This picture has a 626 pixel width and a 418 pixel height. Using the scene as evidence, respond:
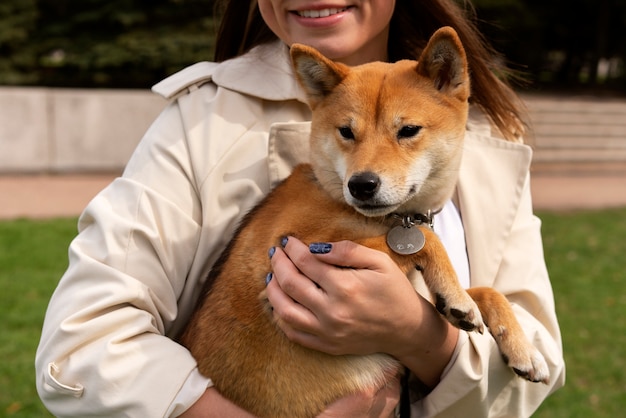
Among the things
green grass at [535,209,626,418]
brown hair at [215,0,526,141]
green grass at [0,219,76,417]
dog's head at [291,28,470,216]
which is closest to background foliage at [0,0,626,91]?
green grass at [535,209,626,418]

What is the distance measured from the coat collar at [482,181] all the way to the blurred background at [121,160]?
1.43 ft

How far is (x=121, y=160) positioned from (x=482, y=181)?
10.8 m

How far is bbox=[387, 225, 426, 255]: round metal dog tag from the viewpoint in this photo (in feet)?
7.80

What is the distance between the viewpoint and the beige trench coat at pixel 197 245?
7.20 ft

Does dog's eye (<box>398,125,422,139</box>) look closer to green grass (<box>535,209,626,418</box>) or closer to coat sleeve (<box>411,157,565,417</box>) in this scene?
coat sleeve (<box>411,157,565,417</box>)

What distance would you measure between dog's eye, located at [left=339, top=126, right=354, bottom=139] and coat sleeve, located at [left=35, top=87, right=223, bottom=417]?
20.8 inches

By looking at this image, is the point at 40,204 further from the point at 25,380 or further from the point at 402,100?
the point at 402,100

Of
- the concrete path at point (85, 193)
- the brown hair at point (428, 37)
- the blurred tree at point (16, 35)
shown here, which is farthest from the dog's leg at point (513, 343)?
the blurred tree at point (16, 35)

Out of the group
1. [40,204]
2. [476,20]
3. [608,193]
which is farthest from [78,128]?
[476,20]

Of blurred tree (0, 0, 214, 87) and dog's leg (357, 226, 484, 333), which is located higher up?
dog's leg (357, 226, 484, 333)

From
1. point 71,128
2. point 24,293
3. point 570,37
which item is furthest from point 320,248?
point 570,37

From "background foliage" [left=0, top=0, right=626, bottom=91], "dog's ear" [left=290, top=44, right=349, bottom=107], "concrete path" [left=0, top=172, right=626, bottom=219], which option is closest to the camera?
"dog's ear" [left=290, top=44, right=349, bottom=107]

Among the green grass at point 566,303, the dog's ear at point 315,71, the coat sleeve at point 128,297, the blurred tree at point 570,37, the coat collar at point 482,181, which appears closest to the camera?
the coat sleeve at point 128,297

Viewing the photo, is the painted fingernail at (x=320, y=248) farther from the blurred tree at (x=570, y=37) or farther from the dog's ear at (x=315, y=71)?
the blurred tree at (x=570, y=37)
